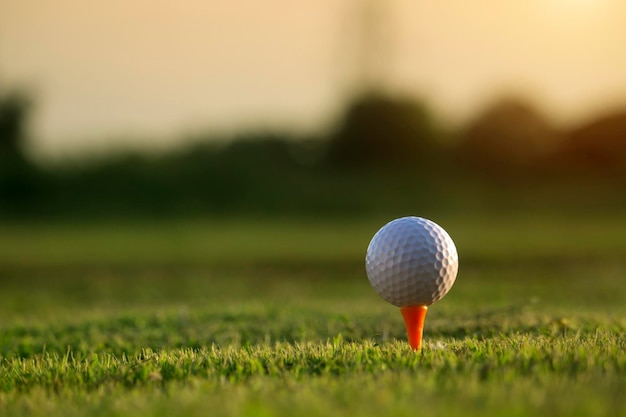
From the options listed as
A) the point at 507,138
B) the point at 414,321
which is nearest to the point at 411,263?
the point at 414,321

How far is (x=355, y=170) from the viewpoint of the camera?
40562 mm

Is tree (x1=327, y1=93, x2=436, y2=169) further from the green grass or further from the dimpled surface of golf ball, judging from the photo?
the dimpled surface of golf ball

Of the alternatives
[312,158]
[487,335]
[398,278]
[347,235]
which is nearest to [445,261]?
[398,278]

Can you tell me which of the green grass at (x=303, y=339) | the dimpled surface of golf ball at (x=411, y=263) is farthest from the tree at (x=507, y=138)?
the dimpled surface of golf ball at (x=411, y=263)

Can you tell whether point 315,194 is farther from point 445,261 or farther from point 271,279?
point 445,261

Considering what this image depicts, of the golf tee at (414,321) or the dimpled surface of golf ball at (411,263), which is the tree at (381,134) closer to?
the dimpled surface of golf ball at (411,263)

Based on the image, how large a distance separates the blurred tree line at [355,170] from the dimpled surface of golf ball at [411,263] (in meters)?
28.0

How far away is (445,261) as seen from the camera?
4.80 m

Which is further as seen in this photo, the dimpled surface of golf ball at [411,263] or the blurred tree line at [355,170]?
the blurred tree line at [355,170]

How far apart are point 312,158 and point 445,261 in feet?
119

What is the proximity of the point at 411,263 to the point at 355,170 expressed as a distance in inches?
1418

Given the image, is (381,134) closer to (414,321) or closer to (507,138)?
(507,138)

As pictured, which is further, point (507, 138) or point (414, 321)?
point (507, 138)

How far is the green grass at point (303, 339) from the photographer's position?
2.94m
